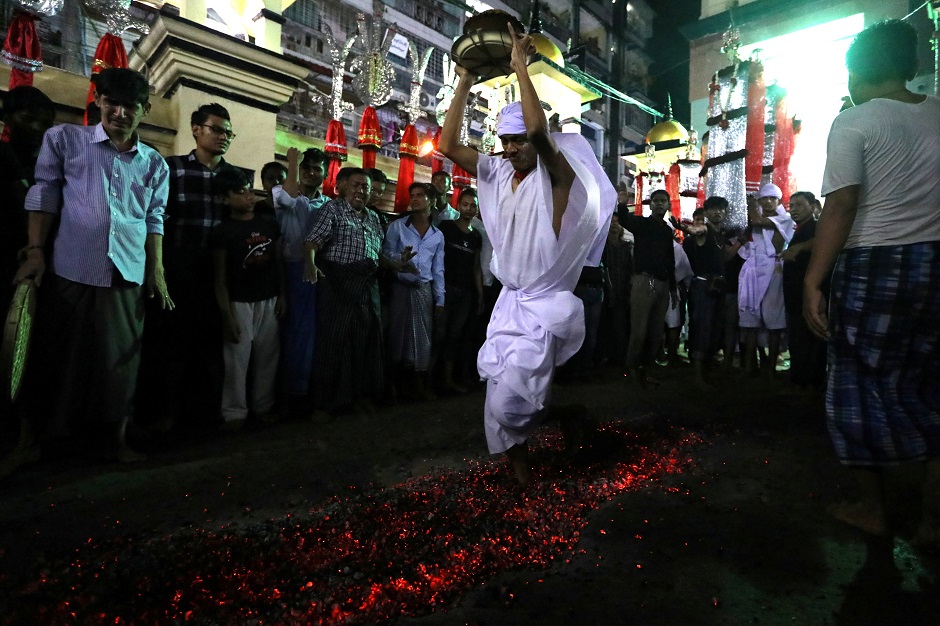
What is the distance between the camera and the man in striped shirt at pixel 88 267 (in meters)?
2.72

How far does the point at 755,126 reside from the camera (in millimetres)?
9031

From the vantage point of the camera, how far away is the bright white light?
33.8ft

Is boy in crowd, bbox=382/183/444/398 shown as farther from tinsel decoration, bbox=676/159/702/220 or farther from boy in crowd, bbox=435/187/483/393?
tinsel decoration, bbox=676/159/702/220

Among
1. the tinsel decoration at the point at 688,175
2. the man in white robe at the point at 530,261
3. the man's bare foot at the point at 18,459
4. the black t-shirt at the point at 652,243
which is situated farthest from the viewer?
the tinsel decoration at the point at 688,175

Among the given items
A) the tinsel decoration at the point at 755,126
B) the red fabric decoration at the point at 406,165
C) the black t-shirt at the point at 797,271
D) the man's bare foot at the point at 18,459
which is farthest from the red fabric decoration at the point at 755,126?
the man's bare foot at the point at 18,459

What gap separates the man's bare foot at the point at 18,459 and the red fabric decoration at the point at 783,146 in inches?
395

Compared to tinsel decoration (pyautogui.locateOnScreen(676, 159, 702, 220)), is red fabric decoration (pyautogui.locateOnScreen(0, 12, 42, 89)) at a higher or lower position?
lower

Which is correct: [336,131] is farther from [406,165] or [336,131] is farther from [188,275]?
[188,275]

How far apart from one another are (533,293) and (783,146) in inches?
343

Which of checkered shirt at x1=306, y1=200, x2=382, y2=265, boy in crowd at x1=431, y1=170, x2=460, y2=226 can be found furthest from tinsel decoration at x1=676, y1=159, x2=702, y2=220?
checkered shirt at x1=306, y1=200, x2=382, y2=265

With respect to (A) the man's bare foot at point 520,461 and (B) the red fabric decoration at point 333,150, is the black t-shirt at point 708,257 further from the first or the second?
(A) the man's bare foot at point 520,461

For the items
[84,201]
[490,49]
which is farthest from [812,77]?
[84,201]

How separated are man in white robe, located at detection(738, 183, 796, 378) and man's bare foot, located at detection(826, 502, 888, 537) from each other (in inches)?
162

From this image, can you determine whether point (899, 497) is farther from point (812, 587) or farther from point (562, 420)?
point (562, 420)
